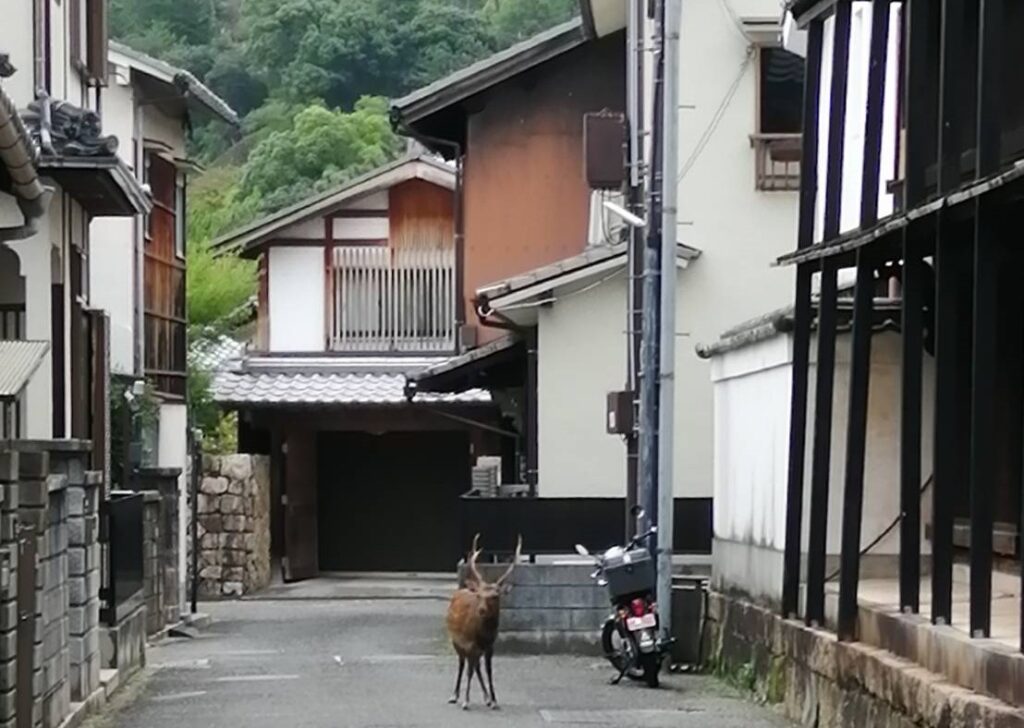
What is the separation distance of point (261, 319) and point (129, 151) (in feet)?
38.1

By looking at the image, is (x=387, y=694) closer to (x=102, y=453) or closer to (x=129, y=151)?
(x=102, y=453)

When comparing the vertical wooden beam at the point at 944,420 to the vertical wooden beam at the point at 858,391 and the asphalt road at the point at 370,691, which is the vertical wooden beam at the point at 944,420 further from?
the asphalt road at the point at 370,691

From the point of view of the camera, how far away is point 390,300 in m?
39.6

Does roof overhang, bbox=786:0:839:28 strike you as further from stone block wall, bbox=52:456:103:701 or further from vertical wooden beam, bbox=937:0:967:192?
stone block wall, bbox=52:456:103:701

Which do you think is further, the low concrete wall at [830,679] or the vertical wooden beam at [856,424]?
the vertical wooden beam at [856,424]

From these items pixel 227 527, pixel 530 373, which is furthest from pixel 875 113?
pixel 227 527

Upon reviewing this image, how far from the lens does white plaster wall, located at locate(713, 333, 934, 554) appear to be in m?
15.7

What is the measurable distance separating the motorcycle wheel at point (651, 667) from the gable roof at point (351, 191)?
21.3 meters

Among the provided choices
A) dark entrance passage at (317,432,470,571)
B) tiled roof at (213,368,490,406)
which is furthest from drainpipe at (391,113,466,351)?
dark entrance passage at (317,432,470,571)

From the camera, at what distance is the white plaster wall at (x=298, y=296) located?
129 ft

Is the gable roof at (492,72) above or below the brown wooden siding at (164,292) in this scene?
above

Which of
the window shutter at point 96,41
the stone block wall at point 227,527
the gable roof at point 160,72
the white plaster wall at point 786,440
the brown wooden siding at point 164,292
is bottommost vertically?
the stone block wall at point 227,527

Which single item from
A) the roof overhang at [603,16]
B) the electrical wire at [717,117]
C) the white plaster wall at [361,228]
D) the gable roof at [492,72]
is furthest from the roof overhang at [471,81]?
the white plaster wall at [361,228]

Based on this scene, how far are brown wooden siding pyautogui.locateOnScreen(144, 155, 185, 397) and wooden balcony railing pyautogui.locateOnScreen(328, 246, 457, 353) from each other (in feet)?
23.4
